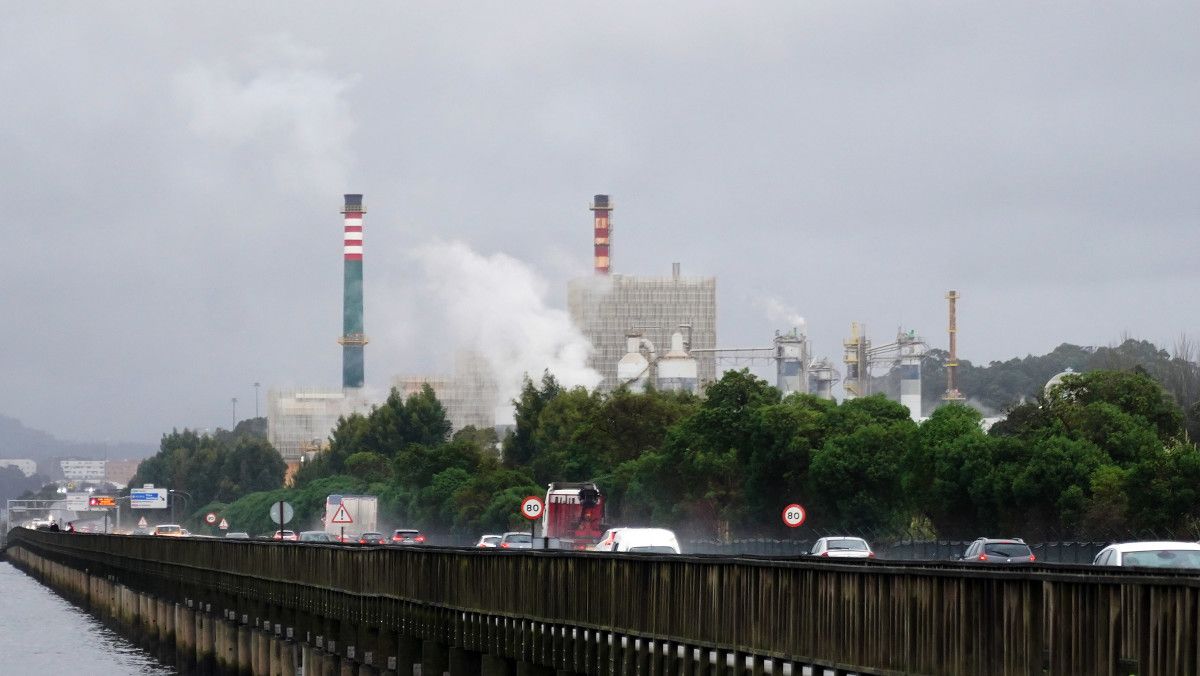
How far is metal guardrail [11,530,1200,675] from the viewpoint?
17.2 metres

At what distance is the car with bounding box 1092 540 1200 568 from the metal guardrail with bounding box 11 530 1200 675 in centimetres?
118

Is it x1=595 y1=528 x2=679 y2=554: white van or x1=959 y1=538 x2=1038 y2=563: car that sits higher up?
x1=595 y1=528 x2=679 y2=554: white van

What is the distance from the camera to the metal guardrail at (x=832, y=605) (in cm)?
1722

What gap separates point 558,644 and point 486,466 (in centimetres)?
13417

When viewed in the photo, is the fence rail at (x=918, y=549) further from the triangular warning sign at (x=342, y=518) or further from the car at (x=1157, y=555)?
the car at (x=1157, y=555)

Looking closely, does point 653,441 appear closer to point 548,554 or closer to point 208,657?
point 208,657

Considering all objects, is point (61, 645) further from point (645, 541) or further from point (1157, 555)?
point (1157, 555)

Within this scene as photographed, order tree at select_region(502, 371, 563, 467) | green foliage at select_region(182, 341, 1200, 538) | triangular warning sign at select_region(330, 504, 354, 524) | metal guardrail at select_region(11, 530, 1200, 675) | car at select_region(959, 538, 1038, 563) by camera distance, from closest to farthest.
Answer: metal guardrail at select_region(11, 530, 1200, 675)
car at select_region(959, 538, 1038, 563)
triangular warning sign at select_region(330, 504, 354, 524)
green foliage at select_region(182, 341, 1200, 538)
tree at select_region(502, 371, 563, 467)

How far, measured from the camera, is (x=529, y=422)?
585 feet

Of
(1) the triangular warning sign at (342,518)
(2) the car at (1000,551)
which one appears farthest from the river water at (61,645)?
(2) the car at (1000,551)

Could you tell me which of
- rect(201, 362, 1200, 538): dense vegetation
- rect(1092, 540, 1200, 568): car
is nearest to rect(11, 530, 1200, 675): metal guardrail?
rect(1092, 540, 1200, 568): car

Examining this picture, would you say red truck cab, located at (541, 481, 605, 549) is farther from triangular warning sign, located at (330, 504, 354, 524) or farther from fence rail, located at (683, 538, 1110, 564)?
triangular warning sign, located at (330, 504, 354, 524)

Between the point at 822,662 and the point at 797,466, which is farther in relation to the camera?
the point at 797,466

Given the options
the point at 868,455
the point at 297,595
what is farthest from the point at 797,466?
the point at 297,595
